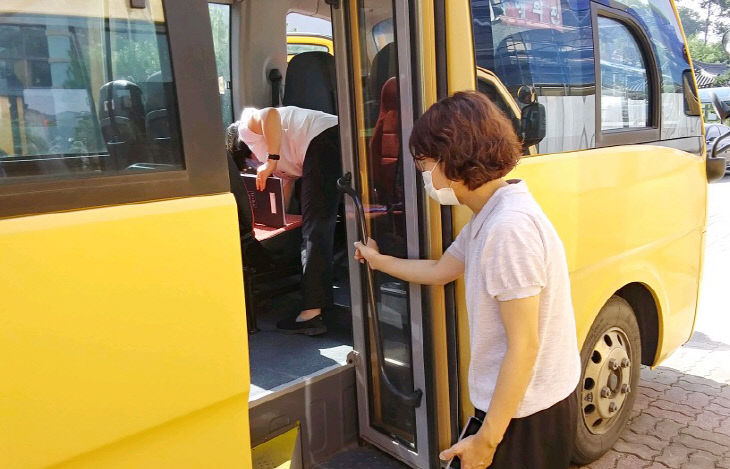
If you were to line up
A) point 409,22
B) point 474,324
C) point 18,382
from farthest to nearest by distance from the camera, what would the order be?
point 409,22
point 474,324
point 18,382

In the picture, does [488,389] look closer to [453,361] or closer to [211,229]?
[453,361]

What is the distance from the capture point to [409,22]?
2.09m

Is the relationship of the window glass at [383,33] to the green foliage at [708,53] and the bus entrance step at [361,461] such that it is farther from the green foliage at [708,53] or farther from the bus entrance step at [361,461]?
the green foliage at [708,53]

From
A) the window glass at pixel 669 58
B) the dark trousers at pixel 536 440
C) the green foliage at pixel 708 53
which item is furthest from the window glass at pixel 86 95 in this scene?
the green foliage at pixel 708 53

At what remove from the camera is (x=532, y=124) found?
2.36 meters

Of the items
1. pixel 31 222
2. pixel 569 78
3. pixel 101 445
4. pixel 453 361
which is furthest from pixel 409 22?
pixel 101 445

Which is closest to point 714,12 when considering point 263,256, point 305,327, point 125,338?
point 263,256

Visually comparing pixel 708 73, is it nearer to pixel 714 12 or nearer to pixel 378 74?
pixel 378 74

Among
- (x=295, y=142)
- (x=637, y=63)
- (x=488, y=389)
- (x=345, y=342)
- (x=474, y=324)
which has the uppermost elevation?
(x=637, y=63)

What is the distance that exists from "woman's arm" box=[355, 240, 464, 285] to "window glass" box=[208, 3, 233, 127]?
282 centimetres

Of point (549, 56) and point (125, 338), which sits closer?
point (125, 338)

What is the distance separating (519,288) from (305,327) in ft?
6.37

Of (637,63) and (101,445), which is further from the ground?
(637,63)

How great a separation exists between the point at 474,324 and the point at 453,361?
25.7 inches
